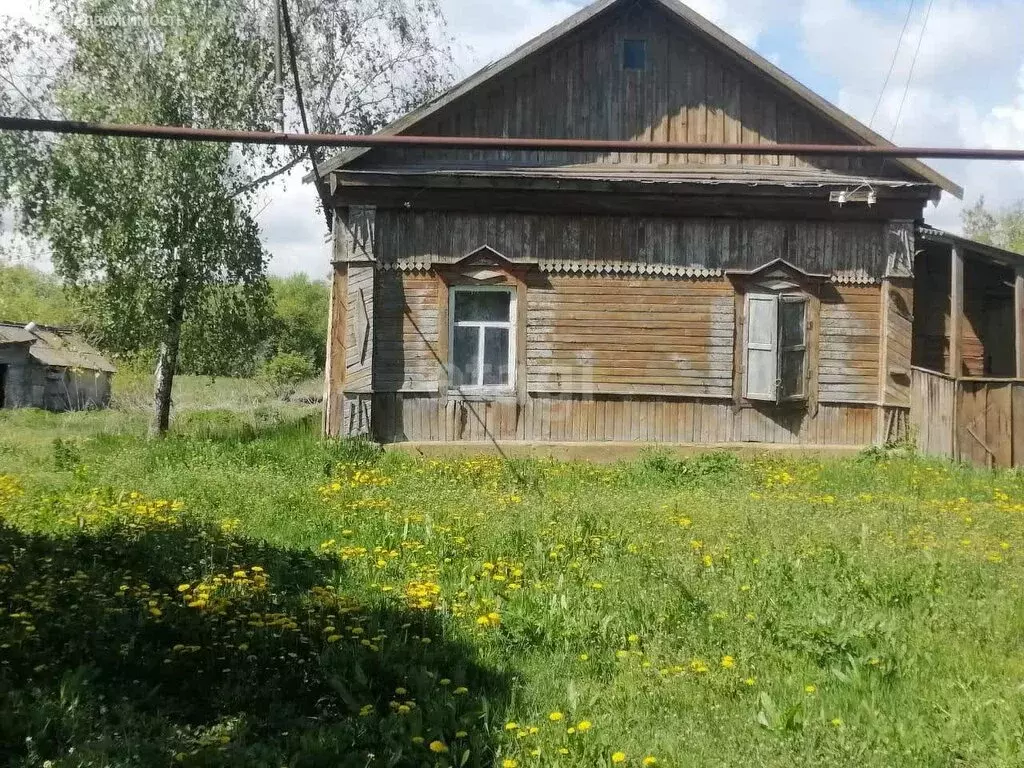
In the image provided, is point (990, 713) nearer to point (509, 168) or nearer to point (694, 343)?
point (694, 343)

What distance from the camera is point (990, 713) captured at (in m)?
4.16

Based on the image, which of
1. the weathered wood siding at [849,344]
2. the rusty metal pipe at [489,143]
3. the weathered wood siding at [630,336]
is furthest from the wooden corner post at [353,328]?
the rusty metal pipe at [489,143]

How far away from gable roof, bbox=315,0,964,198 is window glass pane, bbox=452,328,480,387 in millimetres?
2936

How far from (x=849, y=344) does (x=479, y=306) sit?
5.49m

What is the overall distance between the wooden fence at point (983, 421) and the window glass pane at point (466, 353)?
6.37 meters

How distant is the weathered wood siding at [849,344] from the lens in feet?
44.5

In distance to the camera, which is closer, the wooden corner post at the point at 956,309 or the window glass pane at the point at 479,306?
the wooden corner post at the point at 956,309

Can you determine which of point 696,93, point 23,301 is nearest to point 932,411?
point 696,93

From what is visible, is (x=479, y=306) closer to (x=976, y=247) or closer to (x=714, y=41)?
(x=714, y=41)

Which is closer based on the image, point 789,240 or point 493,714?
point 493,714

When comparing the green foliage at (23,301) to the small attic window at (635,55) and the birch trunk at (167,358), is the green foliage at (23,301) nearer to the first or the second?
the birch trunk at (167,358)

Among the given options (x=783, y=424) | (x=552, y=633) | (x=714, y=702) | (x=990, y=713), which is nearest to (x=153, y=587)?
(x=552, y=633)

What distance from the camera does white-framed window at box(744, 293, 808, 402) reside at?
1336cm

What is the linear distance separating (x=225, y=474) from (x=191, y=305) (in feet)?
24.5
